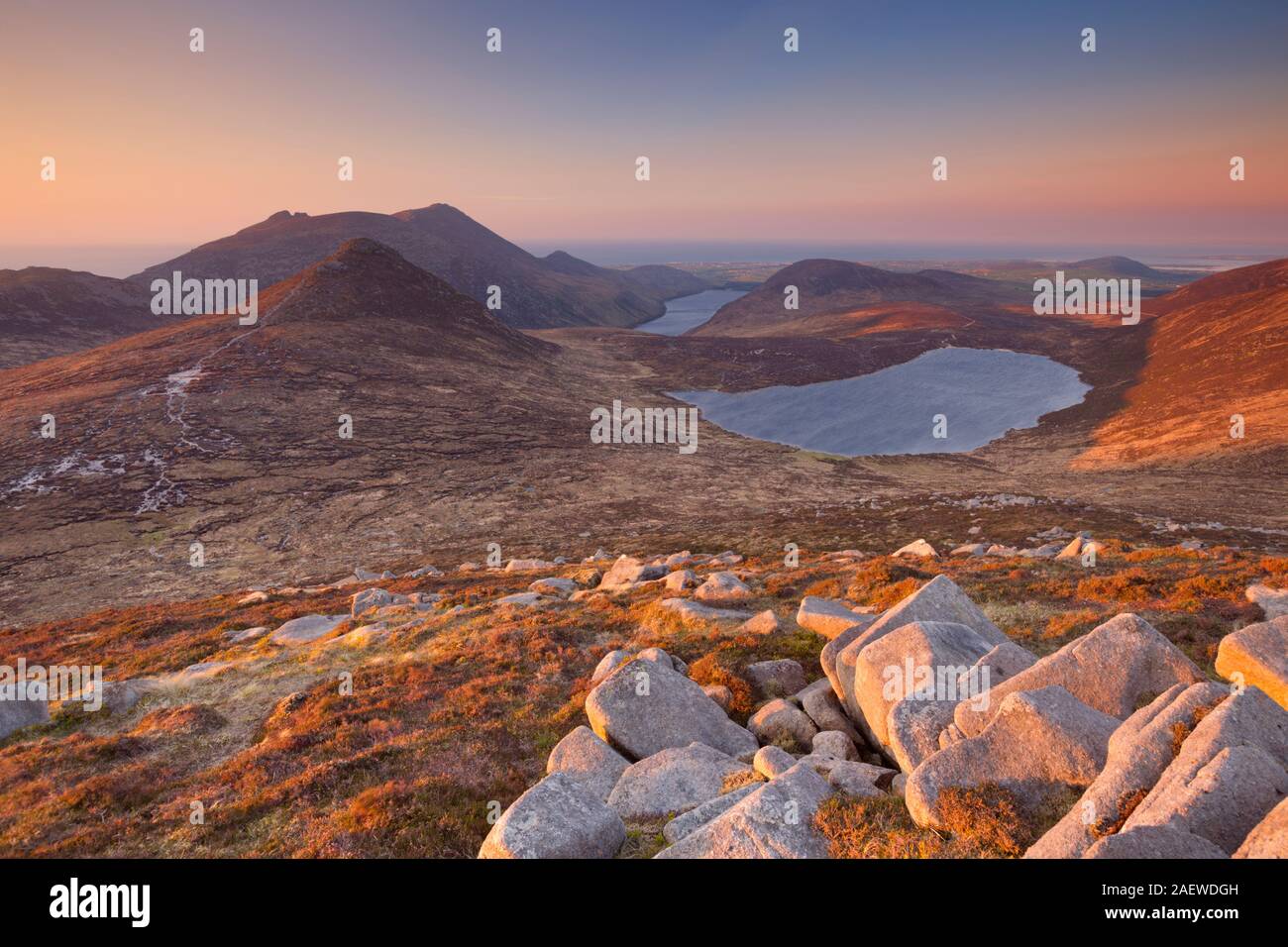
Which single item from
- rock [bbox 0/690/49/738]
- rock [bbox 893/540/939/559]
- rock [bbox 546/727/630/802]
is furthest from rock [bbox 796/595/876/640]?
rock [bbox 0/690/49/738]

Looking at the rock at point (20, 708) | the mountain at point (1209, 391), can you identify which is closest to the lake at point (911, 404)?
the mountain at point (1209, 391)

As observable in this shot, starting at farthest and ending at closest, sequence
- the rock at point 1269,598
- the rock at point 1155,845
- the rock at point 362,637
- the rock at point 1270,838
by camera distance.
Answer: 1. the rock at point 362,637
2. the rock at point 1269,598
3. the rock at point 1155,845
4. the rock at point 1270,838

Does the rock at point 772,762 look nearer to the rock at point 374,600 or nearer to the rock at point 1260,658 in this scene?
the rock at point 1260,658

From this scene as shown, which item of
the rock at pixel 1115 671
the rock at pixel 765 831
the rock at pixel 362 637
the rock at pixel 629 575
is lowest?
the rock at pixel 362 637

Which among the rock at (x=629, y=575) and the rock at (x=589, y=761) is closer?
the rock at (x=589, y=761)

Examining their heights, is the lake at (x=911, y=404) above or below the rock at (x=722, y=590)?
above
